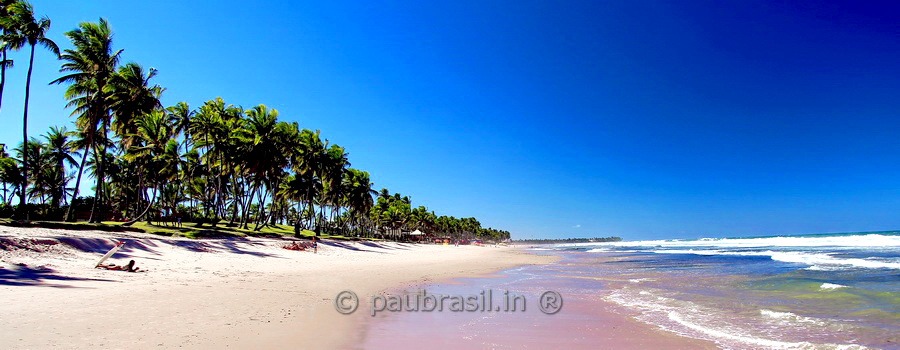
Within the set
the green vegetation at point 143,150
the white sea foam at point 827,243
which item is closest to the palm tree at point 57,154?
the green vegetation at point 143,150

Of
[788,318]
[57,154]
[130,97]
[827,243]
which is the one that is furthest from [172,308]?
[827,243]

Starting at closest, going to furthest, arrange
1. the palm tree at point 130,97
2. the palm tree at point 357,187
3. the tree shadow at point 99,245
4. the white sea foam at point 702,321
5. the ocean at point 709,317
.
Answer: the white sea foam at point 702,321, the ocean at point 709,317, the tree shadow at point 99,245, the palm tree at point 130,97, the palm tree at point 357,187

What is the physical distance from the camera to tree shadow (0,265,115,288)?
973 centimetres

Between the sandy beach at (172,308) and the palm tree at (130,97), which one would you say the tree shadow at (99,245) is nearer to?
the sandy beach at (172,308)

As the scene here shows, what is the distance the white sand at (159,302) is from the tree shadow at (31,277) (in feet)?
0.06

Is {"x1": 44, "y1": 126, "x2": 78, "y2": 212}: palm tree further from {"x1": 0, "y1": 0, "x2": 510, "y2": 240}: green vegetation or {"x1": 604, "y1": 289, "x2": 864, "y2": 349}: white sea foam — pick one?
{"x1": 604, "y1": 289, "x2": 864, "y2": 349}: white sea foam

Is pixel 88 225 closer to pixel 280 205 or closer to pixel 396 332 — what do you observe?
pixel 396 332

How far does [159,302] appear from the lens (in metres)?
9.09

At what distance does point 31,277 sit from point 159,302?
4496mm

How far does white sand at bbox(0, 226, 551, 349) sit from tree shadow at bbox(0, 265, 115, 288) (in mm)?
19

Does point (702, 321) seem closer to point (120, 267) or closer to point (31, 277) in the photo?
point (31, 277)

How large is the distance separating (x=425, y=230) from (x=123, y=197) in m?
77.8

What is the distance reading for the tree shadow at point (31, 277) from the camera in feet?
31.9

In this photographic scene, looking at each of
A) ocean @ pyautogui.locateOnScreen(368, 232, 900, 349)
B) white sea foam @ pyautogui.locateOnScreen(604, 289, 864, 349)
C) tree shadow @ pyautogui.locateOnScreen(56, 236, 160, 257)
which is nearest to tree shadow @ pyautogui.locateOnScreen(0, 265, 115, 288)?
tree shadow @ pyautogui.locateOnScreen(56, 236, 160, 257)
